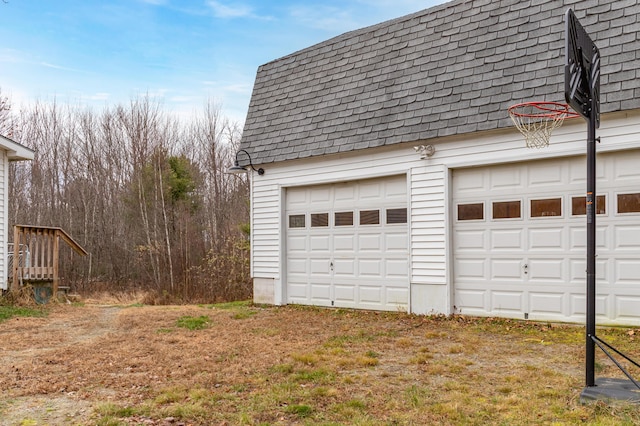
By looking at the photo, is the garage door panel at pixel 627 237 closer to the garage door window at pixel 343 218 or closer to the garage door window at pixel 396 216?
the garage door window at pixel 396 216

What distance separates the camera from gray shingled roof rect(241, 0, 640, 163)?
8.38m

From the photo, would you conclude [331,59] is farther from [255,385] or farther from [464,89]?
[255,385]

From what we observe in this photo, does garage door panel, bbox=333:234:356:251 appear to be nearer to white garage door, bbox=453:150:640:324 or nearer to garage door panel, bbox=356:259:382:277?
garage door panel, bbox=356:259:382:277

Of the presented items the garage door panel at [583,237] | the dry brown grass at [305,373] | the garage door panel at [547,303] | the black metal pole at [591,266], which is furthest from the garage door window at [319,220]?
the black metal pole at [591,266]

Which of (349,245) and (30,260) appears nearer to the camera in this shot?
(349,245)

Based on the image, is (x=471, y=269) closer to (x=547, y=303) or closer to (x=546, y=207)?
(x=547, y=303)

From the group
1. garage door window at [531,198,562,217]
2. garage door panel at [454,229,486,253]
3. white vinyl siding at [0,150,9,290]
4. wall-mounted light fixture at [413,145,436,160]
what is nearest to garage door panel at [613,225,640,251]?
garage door window at [531,198,562,217]

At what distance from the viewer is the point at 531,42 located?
9023 millimetres

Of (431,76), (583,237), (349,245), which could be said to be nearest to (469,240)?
(583,237)

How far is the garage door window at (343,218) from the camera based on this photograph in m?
11.2

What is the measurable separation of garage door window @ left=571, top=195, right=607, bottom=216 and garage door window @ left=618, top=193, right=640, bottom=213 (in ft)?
0.66

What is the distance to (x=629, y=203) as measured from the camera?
7934 mm

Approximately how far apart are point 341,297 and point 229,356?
15.9ft

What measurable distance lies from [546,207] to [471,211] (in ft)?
4.02
